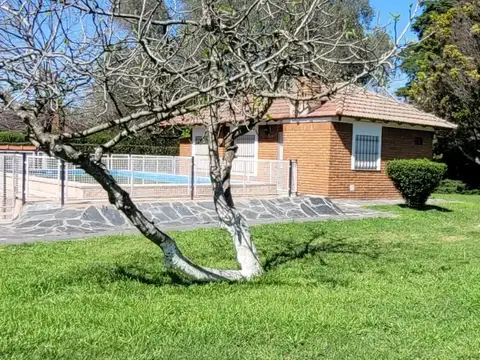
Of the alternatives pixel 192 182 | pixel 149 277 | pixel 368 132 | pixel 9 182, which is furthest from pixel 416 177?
pixel 149 277

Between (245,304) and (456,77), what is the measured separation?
73.5ft

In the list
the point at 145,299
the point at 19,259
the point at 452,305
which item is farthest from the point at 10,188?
the point at 452,305

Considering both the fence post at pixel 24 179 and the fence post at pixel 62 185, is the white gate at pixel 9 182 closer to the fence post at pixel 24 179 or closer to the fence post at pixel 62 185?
the fence post at pixel 24 179

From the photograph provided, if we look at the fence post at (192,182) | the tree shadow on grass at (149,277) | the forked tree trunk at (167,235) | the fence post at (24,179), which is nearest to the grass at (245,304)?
the tree shadow on grass at (149,277)

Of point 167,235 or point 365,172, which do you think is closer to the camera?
point 167,235

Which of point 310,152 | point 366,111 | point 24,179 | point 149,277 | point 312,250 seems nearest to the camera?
point 149,277

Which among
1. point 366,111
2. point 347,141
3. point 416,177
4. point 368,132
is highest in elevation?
point 366,111

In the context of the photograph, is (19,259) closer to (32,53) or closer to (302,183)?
(32,53)

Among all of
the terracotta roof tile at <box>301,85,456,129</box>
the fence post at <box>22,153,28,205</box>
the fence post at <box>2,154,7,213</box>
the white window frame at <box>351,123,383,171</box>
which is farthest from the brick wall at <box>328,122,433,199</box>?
the fence post at <box>2,154,7,213</box>

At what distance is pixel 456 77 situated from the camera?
25047mm

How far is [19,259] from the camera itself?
837cm

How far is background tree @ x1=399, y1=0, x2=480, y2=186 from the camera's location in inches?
985

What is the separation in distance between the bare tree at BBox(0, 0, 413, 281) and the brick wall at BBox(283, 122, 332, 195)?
11845mm

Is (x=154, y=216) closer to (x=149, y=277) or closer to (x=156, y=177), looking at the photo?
(x=156, y=177)
